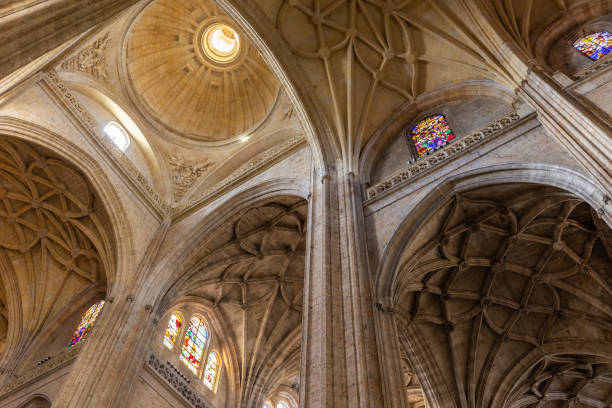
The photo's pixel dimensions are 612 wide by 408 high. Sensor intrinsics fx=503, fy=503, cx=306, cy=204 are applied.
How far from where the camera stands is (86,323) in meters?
16.0

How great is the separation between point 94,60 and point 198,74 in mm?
4585

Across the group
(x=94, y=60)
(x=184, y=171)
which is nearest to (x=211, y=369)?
(x=184, y=171)

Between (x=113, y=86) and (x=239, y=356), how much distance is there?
32.7ft

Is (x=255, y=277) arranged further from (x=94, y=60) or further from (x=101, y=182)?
(x=94, y=60)

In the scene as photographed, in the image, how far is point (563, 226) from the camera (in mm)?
11969

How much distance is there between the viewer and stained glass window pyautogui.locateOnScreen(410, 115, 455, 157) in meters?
12.9

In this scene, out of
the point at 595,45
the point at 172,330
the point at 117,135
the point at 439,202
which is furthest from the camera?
the point at 117,135

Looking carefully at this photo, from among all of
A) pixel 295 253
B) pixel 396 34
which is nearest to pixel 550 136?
pixel 396 34

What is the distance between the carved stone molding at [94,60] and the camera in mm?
14934

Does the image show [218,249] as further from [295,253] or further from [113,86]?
[113,86]

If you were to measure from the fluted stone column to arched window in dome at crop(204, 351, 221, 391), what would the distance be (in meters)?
7.65

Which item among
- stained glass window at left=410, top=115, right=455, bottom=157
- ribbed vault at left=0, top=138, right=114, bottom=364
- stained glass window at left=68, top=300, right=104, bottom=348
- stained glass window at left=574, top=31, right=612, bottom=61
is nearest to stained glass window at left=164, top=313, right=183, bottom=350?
stained glass window at left=68, top=300, right=104, bottom=348

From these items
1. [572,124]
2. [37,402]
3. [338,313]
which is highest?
[572,124]

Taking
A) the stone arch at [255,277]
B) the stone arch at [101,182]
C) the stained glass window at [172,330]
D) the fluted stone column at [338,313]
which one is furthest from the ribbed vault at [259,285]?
the fluted stone column at [338,313]
